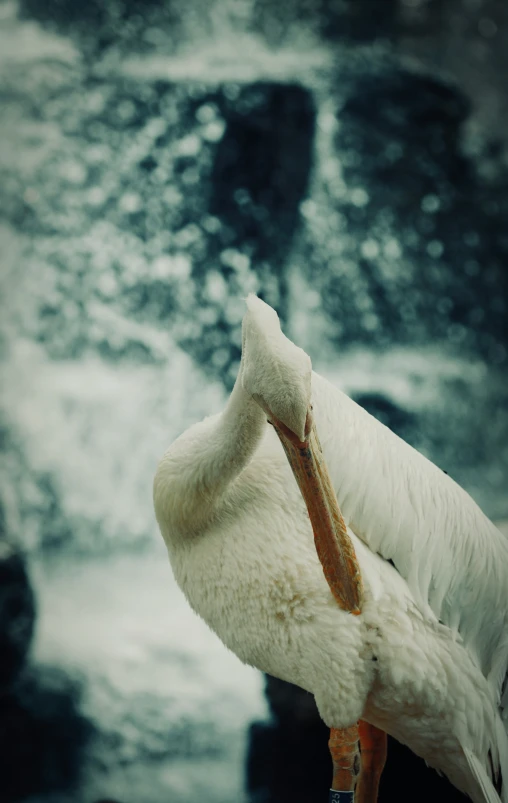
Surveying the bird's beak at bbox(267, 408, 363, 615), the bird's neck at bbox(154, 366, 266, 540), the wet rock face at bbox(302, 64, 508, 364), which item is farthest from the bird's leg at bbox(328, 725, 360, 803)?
the wet rock face at bbox(302, 64, 508, 364)

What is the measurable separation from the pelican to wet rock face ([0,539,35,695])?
185cm

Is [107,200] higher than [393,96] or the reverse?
the reverse

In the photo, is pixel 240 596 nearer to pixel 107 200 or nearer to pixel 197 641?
pixel 197 641

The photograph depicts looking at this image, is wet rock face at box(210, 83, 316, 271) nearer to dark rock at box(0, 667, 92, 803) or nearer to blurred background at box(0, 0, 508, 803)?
blurred background at box(0, 0, 508, 803)

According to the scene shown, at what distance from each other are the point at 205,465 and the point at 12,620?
2099 millimetres

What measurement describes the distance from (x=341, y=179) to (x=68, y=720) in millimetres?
2563

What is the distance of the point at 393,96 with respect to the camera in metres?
3.82

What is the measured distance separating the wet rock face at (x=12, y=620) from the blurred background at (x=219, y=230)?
0.55 feet

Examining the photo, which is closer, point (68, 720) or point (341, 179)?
point (68, 720)

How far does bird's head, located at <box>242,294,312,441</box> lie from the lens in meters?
1.44

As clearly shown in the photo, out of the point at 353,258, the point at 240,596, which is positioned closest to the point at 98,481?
the point at 353,258

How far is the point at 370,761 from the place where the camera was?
2.08 meters

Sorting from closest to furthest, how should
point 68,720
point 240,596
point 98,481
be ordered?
1. point 240,596
2. point 68,720
3. point 98,481

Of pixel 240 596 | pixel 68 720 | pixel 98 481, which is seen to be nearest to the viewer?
pixel 240 596
